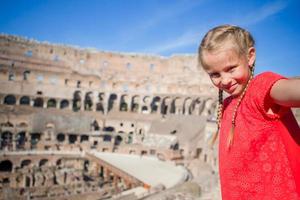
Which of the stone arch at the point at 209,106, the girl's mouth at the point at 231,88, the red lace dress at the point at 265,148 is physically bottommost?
the red lace dress at the point at 265,148

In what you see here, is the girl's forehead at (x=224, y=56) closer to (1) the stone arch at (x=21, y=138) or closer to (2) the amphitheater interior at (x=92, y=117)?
(2) the amphitheater interior at (x=92, y=117)

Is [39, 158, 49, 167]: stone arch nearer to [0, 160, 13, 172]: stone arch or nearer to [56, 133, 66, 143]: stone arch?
[0, 160, 13, 172]: stone arch

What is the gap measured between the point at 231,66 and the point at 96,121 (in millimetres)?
30337

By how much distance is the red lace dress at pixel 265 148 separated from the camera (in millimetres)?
1247

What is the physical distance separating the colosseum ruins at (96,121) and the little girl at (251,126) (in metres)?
9.97

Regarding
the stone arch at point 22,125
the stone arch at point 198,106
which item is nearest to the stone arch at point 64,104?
the stone arch at point 22,125

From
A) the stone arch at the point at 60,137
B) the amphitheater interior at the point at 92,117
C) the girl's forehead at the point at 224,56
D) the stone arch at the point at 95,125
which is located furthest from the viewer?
the stone arch at the point at 95,125

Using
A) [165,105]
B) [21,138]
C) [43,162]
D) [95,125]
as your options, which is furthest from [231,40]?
[165,105]

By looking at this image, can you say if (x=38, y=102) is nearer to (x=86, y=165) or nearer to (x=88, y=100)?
(x=88, y=100)

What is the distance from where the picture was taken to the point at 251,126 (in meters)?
1.33

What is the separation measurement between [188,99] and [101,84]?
10.0 m

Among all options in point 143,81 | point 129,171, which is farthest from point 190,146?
point 143,81

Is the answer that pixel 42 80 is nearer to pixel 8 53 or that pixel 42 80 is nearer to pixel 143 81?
pixel 8 53

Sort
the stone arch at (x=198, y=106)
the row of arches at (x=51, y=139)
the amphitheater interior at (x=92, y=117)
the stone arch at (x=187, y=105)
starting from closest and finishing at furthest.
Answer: the amphitheater interior at (x=92, y=117), the row of arches at (x=51, y=139), the stone arch at (x=198, y=106), the stone arch at (x=187, y=105)
